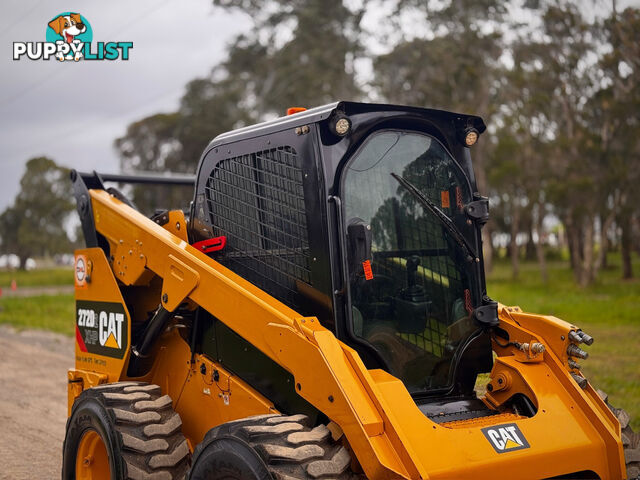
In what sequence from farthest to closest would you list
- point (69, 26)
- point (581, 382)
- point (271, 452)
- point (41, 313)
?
point (41, 313) < point (69, 26) < point (581, 382) < point (271, 452)

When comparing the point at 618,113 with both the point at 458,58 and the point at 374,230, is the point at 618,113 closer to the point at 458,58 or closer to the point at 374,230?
the point at 458,58

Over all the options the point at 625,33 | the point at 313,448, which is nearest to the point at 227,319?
the point at 313,448

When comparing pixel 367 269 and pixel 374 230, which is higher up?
pixel 374 230

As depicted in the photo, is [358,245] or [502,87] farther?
[502,87]

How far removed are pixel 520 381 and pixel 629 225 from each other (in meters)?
29.2

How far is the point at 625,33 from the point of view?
24.4m

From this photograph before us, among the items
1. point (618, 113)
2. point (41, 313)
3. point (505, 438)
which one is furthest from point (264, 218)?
point (618, 113)

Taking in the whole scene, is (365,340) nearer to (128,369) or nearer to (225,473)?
(225,473)

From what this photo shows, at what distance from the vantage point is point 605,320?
16.2 meters

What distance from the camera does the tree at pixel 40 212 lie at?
176 ft

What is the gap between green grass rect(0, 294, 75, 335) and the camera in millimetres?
19141

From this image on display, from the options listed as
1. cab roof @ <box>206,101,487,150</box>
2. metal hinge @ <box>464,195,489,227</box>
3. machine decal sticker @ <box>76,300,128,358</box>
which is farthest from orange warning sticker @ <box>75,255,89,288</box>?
metal hinge @ <box>464,195,489,227</box>

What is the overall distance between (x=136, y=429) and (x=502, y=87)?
3096 cm

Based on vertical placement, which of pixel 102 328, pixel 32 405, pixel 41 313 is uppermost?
pixel 102 328
